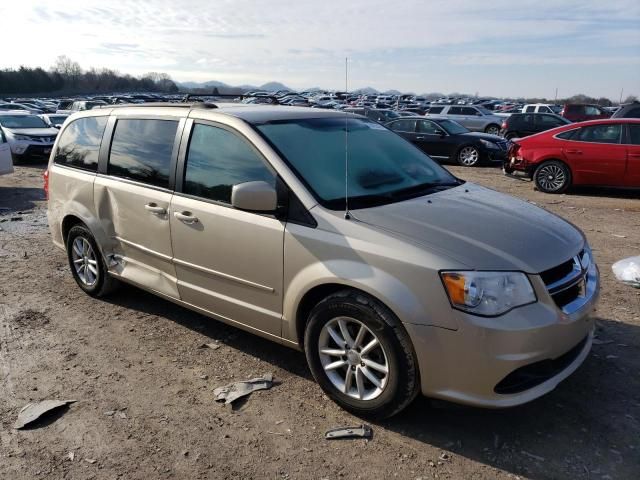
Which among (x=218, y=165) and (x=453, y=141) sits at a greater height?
(x=218, y=165)

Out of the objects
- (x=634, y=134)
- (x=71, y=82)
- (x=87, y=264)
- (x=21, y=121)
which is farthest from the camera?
(x=71, y=82)

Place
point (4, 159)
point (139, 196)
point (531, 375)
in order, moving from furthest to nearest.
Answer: point (4, 159), point (139, 196), point (531, 375)

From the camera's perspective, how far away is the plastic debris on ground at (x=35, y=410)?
11.0 feet

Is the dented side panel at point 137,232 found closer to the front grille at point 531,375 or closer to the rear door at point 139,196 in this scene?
the rear door at point 139,196

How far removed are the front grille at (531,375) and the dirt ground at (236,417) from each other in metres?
0.37

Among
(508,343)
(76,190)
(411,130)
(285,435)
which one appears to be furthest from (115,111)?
(411,130)

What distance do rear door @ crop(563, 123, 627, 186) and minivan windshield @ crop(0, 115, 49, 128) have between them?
15699 mm

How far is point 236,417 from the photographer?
11.1ft

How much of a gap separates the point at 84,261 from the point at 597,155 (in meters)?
9.42

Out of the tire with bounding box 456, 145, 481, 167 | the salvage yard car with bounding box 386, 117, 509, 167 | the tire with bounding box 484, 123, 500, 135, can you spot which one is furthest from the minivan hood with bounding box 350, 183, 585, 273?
the tire with bounding box 484, 123, 500, 135

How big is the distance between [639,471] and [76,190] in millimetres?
4849

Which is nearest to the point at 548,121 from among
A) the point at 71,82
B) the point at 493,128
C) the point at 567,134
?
the point at 493,128

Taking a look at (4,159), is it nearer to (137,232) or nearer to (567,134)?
(137,232)

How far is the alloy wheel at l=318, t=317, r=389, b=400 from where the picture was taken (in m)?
3.18
